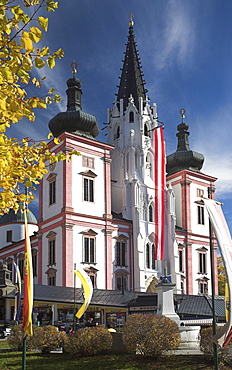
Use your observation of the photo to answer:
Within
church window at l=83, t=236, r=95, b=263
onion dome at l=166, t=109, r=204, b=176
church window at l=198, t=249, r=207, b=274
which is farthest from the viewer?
onion dome at l=166, t=109, r=204, b=176

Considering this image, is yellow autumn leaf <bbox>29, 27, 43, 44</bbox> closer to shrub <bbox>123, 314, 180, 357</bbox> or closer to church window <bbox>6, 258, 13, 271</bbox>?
shrub <bbox>123, 314, 180, 357</bbox>

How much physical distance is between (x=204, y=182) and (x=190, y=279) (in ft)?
40.1

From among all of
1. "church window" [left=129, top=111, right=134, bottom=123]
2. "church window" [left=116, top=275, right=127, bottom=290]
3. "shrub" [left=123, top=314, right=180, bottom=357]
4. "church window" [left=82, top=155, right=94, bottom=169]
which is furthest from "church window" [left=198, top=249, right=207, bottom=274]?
"shrub" [left=123, top=314, right=180, bottom=357]

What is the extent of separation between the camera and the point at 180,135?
207 ft

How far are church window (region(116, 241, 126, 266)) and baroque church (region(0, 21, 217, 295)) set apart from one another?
0.31 ft

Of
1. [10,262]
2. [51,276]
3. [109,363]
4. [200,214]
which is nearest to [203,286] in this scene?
[200,214]

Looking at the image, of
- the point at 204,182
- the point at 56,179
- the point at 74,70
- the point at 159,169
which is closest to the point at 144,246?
the point at 159,169

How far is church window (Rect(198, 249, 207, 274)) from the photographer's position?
54.5 meters

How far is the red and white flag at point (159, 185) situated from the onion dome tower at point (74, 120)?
21.5 ft

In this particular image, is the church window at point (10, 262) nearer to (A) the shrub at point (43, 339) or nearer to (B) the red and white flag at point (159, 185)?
(B) the red and white flag at point (159, 185)

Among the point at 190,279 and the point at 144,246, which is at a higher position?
the point at 144,246

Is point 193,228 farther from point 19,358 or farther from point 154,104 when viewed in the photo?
point 19,358

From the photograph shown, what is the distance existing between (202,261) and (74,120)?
2191cm

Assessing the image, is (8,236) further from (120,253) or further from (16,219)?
(120,253)
